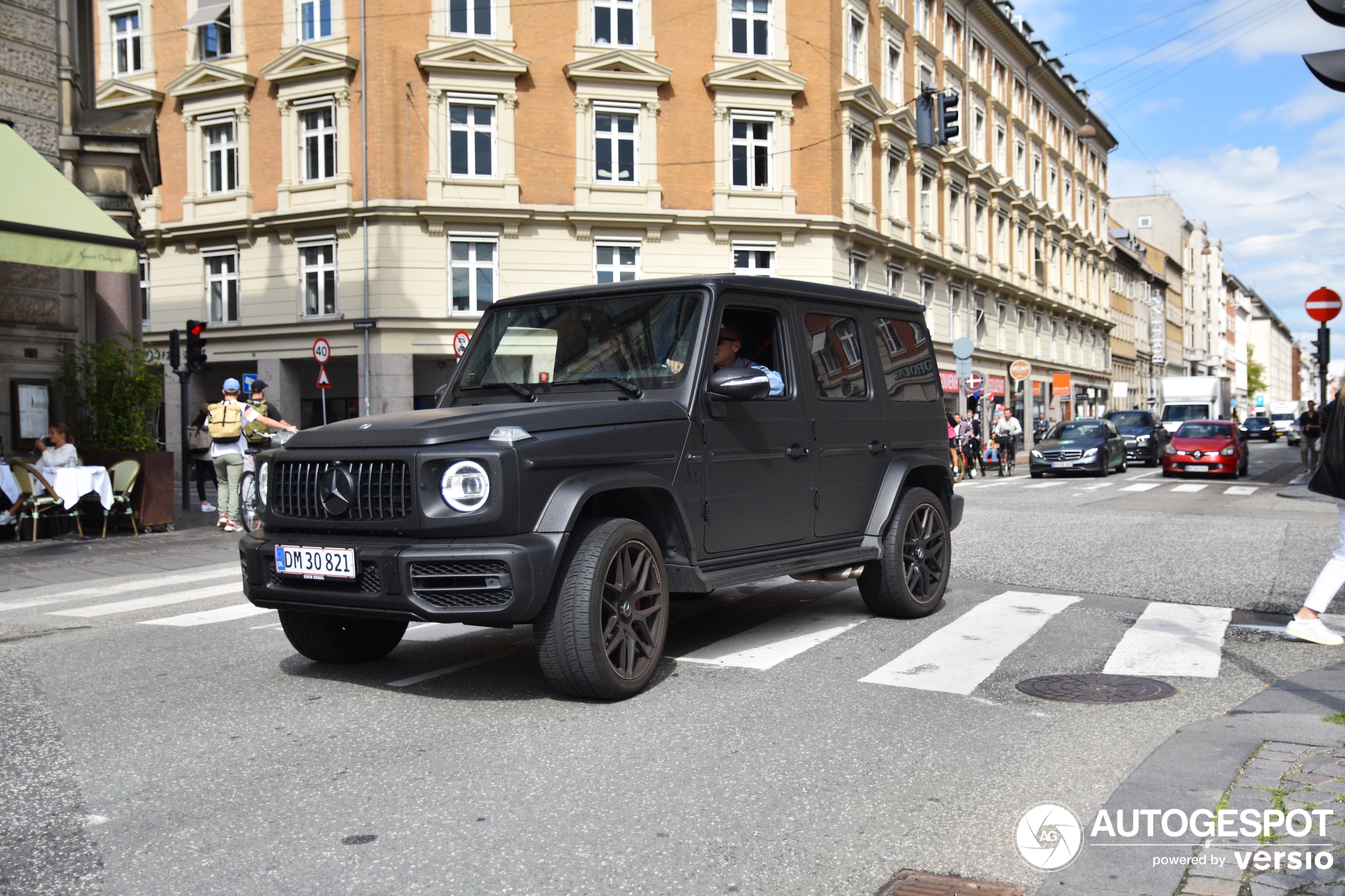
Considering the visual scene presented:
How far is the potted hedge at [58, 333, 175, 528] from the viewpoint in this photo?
14.5 m

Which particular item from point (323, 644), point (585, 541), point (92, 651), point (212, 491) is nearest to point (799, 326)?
point (585, 541)

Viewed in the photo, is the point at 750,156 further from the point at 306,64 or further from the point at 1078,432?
the point at 306,64

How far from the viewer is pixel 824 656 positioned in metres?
6.28

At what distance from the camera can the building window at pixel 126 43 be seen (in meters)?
33.7

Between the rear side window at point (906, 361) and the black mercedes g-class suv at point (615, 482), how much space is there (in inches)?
1.1

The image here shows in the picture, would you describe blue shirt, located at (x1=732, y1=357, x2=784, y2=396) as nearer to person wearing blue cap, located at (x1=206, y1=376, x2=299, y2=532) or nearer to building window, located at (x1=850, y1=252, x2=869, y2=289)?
person wearing blue cap, located at (x1=206, y1=376, x2=299, y2=532)

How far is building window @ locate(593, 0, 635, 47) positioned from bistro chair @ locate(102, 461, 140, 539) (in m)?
20.7

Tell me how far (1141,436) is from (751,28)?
16.6m

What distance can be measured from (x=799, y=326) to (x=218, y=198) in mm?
29628

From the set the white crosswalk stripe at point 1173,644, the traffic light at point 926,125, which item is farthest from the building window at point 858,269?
the white crosswalk stripe at point 1173,644

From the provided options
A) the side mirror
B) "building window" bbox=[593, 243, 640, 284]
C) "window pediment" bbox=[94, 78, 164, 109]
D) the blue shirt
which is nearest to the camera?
the side mirror

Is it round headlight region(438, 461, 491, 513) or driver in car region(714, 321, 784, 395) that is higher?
driver in car region(714, 321, 784, 395)

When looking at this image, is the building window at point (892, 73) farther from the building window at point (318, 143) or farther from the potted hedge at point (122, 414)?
the potted hedge at point (122, 414)

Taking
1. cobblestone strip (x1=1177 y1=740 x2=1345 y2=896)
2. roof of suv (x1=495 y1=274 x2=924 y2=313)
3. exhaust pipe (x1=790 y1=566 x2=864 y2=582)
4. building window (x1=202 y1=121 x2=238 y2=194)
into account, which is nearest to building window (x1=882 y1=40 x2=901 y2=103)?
building window (x1=202 y1=121 x2=238 y2=194)
